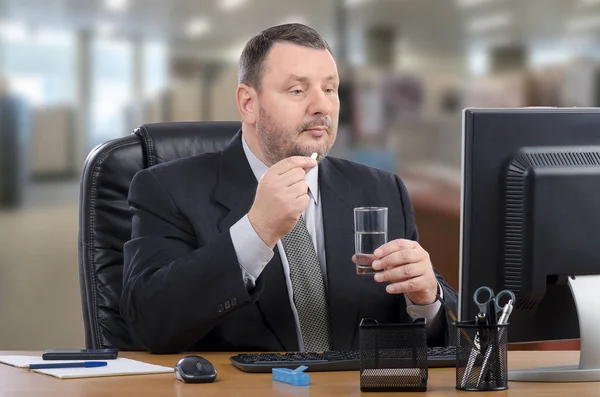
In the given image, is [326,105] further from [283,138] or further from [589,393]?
[589,393]

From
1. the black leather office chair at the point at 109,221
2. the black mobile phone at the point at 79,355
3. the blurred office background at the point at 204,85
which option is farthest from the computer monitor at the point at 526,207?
the blurred office background at the point at 204,85

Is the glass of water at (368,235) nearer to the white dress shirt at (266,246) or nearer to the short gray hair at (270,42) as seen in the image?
the white dress shirt at (266,246)

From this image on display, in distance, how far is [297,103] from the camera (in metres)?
1.83

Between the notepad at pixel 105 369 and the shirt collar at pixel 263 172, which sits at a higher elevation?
the shirt collar at pixel 263 172

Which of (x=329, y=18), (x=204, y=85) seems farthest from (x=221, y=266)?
(x=329, y=18)

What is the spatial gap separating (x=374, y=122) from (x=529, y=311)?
245cm

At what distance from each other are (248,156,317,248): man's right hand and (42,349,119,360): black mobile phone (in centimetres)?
30

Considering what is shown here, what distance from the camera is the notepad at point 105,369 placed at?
4.69 ft

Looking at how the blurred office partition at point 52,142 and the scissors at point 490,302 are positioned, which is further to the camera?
the blurred office partition at point 52,142

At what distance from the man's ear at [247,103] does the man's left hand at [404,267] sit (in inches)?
19.2

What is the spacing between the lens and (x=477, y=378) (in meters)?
1.32

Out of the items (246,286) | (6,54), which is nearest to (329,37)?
(6,54)

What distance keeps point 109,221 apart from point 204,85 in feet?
5.93

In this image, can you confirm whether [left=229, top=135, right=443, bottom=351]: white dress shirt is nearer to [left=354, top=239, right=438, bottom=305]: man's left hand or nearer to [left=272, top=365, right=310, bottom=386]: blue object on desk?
[left=354, top=239, right=438, bottom=305]: man's left hand
